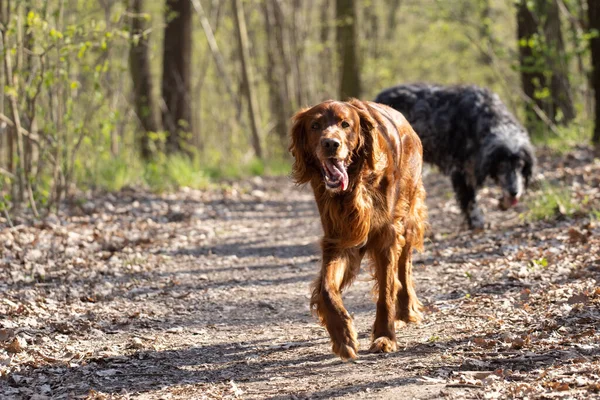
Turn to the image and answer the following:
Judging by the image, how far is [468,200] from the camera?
8727 millimetres

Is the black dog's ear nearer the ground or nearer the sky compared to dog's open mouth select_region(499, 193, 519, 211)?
nearer the sky

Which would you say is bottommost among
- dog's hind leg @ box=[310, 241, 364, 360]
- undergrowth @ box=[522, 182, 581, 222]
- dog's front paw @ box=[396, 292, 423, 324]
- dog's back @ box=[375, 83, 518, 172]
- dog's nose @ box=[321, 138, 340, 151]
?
dog's front paw @ box=[396, 292, 423, 324]

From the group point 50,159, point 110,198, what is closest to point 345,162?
point 50,159

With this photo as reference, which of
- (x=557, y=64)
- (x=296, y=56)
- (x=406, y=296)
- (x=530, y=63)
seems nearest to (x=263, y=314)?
(x=406, y=296)

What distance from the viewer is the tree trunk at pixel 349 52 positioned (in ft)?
57.9

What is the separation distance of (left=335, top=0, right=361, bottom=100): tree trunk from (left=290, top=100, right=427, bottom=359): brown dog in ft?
41.8

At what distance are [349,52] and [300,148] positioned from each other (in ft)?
44.6

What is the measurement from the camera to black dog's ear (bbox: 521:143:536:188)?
8.26 meters

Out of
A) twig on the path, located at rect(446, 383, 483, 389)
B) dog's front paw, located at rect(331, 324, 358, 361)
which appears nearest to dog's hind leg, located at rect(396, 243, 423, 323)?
dog's front paw, located at rect(331, 324, 358, 361)

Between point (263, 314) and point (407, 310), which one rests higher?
point (407, 310)

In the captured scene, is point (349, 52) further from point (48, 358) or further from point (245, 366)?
point (48, 358)

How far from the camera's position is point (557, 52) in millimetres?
12539

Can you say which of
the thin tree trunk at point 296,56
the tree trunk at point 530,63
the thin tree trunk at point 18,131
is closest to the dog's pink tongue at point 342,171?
the thin tree trunk at point 18,131

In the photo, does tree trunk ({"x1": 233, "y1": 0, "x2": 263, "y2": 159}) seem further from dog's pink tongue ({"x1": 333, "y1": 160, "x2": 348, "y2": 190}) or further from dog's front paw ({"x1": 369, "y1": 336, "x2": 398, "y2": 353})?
dog's front paw ({"x1": 369, "y1": 336, "x2": 398, "y2": 353})
